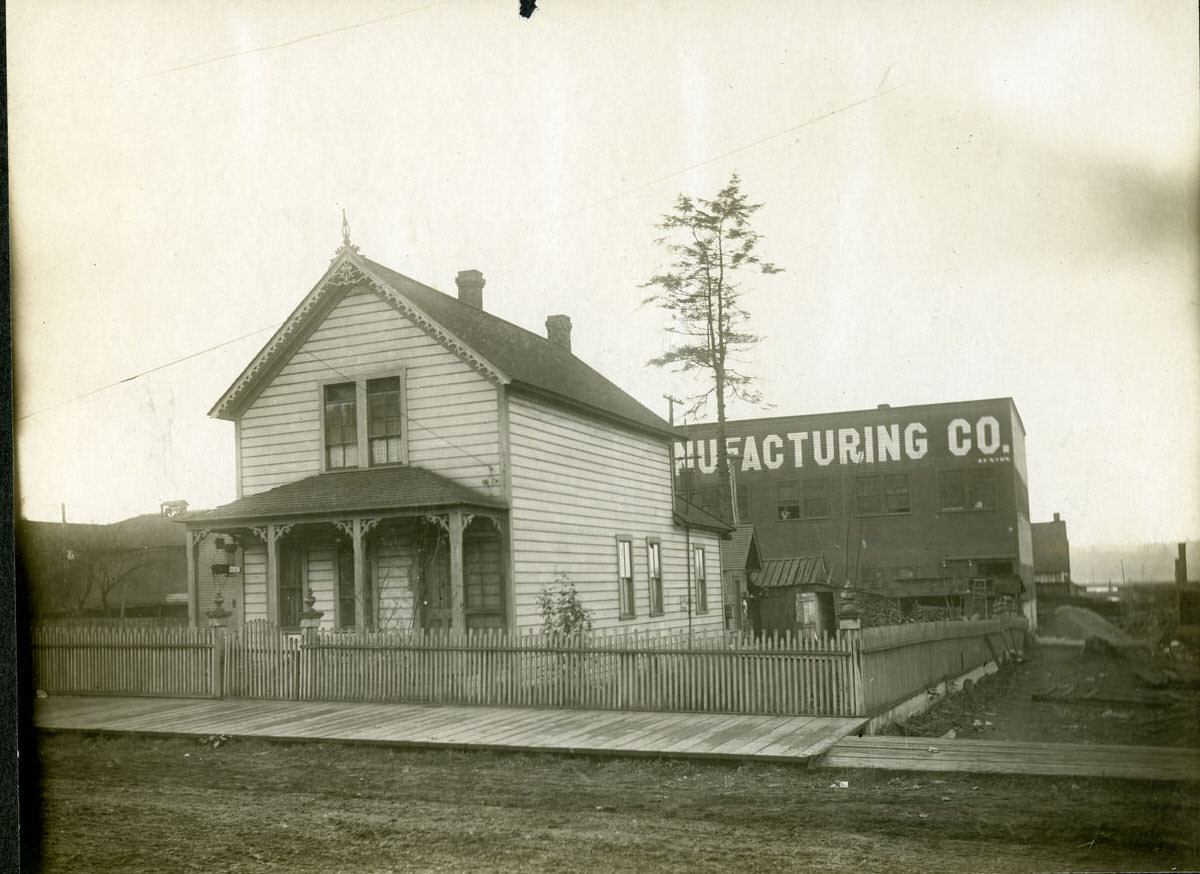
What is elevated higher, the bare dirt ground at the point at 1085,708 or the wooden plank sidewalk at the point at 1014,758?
the wooden plank sidewalk at the point at 1014,758

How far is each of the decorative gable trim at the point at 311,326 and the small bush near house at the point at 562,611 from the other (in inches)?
152

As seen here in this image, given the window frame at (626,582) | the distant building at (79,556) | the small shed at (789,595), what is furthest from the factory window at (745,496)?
the distant building at (79,556)

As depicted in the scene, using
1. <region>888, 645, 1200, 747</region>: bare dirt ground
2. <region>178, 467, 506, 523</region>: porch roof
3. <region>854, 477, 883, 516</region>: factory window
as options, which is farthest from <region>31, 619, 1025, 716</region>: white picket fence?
<region>854, 477, 883, 516</region>: factory window

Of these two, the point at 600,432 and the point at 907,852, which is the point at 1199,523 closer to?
the point at 907,852

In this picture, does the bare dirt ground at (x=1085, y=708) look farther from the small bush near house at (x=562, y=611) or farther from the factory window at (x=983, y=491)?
the factory window at (x=983, y=491)

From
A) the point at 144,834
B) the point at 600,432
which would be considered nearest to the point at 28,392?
the point at 144,834

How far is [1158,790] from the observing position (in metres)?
7.16

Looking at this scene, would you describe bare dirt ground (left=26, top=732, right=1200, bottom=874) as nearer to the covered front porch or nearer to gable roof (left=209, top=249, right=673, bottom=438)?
the covered front porch

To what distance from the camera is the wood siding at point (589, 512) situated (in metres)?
17.4

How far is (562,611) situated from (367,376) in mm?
5370

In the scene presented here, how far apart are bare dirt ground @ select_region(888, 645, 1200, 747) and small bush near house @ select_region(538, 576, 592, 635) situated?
19.9ft

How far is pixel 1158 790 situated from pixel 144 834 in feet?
24.1

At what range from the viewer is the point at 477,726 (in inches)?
465

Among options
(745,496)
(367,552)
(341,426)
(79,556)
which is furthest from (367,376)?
(745,496)
